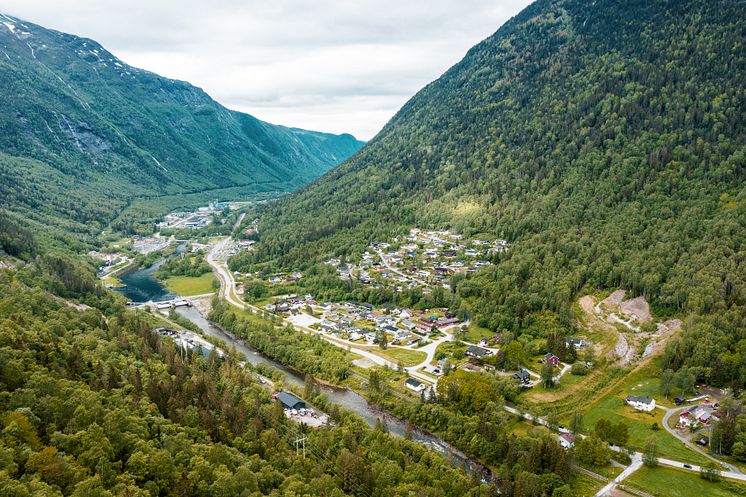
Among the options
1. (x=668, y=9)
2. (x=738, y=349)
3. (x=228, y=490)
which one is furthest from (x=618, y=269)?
(x=668, y=9)

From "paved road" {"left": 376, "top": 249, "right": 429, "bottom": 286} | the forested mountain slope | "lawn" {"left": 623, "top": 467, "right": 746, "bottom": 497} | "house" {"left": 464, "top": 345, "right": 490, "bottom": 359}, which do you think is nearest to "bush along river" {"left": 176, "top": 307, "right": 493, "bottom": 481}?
"lawn" {"left": 623, "top": 467, "right": 746, "bottom": 497}

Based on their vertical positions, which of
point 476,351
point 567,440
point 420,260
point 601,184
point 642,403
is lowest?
point 567,440

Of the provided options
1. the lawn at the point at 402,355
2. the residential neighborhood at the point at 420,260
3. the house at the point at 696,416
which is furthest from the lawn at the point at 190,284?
the house at the point at 696,416

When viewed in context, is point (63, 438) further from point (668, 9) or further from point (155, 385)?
point (668, 9)

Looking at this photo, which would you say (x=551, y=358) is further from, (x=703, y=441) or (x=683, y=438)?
(x=703, y=441)

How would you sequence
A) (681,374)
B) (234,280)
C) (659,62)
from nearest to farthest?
(681,374) < (234,280) < (659,62)

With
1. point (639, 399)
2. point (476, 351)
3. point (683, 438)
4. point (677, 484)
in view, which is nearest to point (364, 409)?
point (476, 351)
